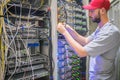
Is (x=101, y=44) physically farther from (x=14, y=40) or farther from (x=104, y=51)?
(x=14, y=40)

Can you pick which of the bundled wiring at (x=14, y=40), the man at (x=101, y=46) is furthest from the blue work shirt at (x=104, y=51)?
the bundled wiring at (x=14, y=40)

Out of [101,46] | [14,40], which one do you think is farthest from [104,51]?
[14,40]

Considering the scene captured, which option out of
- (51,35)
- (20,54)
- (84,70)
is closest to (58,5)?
(51,35)

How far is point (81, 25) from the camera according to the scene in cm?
245

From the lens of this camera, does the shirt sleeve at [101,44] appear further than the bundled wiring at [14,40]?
No

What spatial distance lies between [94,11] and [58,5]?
1.65 ft

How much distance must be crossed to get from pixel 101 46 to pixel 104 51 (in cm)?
7

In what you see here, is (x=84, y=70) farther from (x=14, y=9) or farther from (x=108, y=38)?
(x=14, y=9)

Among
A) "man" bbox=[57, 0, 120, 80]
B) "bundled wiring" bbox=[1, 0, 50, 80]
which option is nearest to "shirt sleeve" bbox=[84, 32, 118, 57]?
"man" bbox=[57, 0, 120, 80]

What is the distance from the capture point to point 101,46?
1.48 metres

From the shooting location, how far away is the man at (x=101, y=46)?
1485 millimetres

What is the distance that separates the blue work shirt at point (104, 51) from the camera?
1.48 m

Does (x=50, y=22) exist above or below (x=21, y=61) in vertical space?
above

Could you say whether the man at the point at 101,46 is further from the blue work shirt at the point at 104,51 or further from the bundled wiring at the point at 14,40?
the bundled wiring at the point at 14,40
